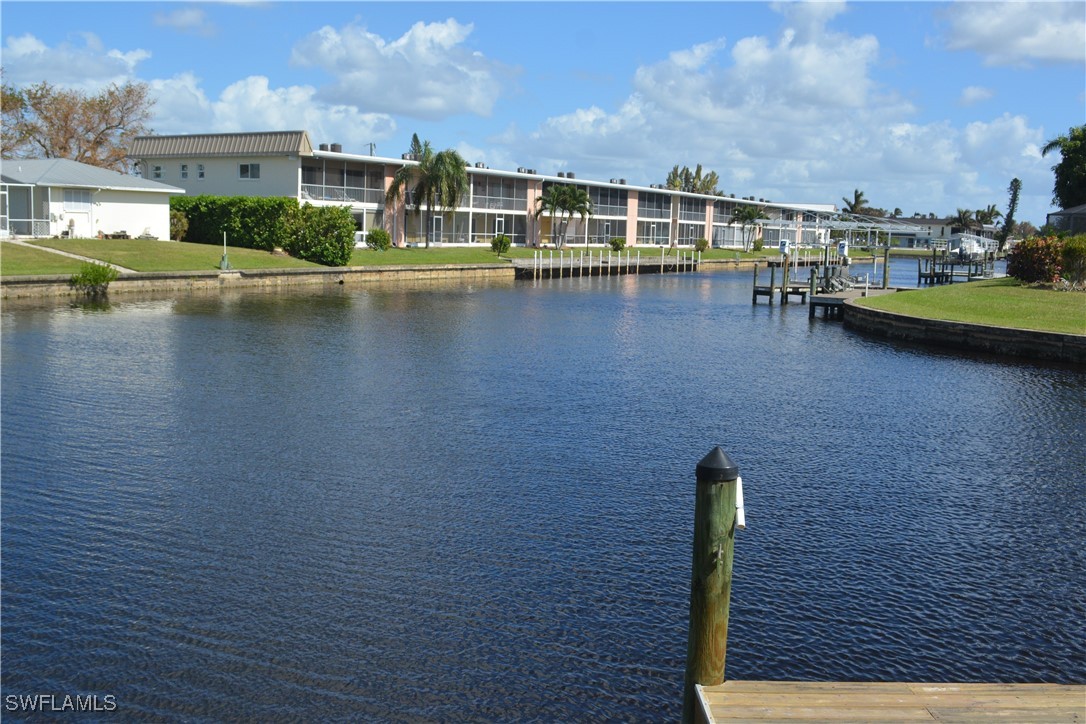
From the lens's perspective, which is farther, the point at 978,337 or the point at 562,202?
the point at 562,202

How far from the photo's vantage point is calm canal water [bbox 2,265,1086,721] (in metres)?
8.95

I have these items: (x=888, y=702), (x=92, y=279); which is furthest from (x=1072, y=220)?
(x=888, y=702)

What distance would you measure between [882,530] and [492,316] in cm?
2748

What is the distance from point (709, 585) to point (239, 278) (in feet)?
144

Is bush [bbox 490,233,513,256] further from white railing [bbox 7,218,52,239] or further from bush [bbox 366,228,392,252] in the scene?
white railing [bbox 7,218,52,239]

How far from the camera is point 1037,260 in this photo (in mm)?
41312

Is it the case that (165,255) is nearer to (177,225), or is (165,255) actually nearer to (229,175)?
(177,225)

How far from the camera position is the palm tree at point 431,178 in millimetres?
66312

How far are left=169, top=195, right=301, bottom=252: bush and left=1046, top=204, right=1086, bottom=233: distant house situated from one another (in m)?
44.3

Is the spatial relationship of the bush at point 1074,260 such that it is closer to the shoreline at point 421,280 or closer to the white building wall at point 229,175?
the shoreline at point 421,280

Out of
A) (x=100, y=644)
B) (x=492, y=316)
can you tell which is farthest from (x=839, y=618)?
(x=492, y=316)

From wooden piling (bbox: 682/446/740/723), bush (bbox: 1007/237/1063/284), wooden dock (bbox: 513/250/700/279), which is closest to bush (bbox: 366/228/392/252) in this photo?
wooden dock (bbox: 513/250/700/279)

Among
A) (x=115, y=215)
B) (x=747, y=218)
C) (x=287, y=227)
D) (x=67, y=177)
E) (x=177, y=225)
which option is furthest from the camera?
(x=747, y=218)

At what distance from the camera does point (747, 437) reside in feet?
58.9
